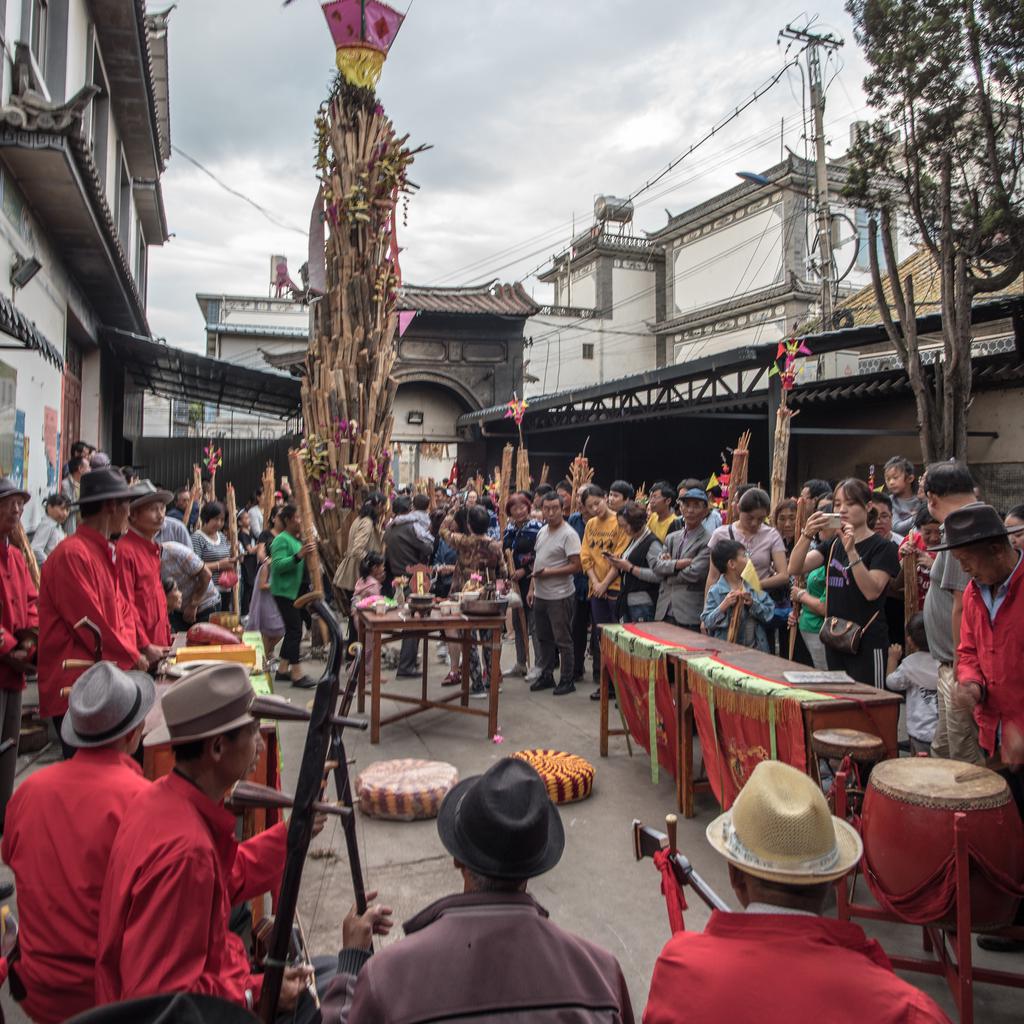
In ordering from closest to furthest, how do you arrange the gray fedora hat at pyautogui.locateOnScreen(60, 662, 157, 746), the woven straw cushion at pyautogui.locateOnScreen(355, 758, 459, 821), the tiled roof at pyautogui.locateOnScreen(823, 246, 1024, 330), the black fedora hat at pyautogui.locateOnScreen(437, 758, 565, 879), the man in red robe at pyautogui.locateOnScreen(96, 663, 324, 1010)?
the black fedora hat at pyautogui.locateOnScreen(437, 758, 565, 879) → the man in red robe at pyautogui.locateOnScreen(96, 663, 324, 1010) → the gray fedora hat at pyautogui.locateOnScreen(60, 662, 157, 746) → the woven straw cushion at pyautogui.locateOnScreen(355, 758, 459, 821) → the tiled roof at pyautogui.locateOnScreen(823, 246, 1024, 330)

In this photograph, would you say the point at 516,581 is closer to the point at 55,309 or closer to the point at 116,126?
the point at 55,309

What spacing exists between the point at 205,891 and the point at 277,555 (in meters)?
5.77

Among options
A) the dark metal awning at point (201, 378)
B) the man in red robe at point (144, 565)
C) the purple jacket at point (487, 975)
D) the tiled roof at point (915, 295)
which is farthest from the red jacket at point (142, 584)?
the tiled roof at point (915, 295)

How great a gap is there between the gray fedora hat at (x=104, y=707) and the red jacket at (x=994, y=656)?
2.90 metres

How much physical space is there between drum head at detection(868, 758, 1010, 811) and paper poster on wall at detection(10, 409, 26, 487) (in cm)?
741

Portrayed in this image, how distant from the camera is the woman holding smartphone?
4.43 m

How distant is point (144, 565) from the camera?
4496mm

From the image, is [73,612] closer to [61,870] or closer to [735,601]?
[61,870]

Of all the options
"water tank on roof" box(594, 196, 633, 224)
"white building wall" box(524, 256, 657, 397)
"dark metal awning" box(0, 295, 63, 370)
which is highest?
"water tank on roof" box(594, 196, 633, 224)

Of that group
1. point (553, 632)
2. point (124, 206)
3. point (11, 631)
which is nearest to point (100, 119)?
point (124, 206)

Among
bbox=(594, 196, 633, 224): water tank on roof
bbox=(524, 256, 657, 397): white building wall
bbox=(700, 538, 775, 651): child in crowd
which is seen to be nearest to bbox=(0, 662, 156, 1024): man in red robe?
bbox=(700, 538, 775, 651): child in crowd

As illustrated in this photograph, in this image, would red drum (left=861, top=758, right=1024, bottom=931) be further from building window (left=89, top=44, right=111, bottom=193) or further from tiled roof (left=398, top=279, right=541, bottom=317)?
tiled roof (left=398, top=279, right=541, bottom=317)

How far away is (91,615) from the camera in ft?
12.6

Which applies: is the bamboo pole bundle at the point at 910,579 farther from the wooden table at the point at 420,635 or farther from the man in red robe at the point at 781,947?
the man in red robe at the point at 781,947
